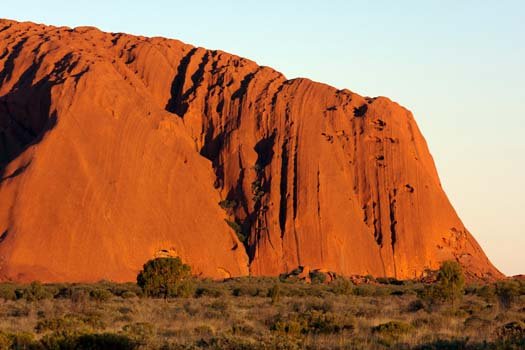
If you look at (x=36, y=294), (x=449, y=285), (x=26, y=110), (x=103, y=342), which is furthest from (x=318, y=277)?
(x=103, y=342)

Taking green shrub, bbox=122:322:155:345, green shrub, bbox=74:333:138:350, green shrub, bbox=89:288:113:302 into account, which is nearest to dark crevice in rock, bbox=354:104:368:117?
Result: green shrub, bbox=89:288:113:302

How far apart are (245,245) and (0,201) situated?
22.2 meters

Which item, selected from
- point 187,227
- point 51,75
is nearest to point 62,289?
point 187,227

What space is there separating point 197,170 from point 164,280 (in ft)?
101

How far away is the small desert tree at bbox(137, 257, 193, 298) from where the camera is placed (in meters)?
51.5

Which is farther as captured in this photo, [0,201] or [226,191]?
[226,191]

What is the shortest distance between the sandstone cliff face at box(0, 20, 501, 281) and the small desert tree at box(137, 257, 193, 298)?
15.0 meters

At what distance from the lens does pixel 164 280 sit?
51.7 metres

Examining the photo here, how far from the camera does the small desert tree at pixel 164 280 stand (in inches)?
2028

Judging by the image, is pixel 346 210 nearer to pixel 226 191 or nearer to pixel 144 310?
pixel 226 191

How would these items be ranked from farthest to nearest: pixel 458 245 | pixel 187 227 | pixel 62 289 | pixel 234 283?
pixel 458 245 → pixel 187 227 → pixel 234 283 → pixel 62 289

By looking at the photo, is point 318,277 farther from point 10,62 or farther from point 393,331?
point 393,331

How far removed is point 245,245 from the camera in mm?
80250

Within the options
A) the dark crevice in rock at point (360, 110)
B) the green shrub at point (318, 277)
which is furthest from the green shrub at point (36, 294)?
the dark crevice in rock at point (360, 110)
